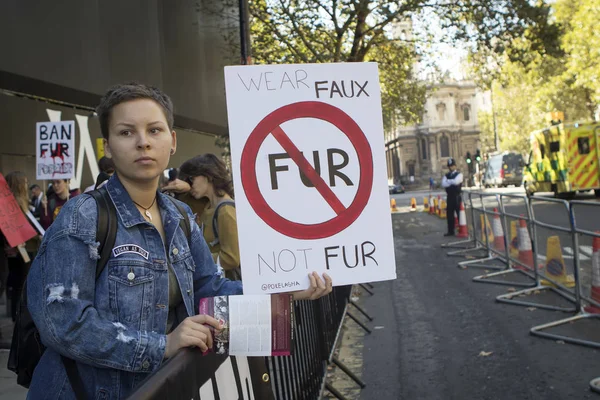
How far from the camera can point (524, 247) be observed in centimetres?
988

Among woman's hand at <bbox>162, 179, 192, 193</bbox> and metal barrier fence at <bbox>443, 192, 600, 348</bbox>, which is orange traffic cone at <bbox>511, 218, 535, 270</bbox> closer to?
metal barrier fence at <bbox>443, 192, 600, 348</bbox>

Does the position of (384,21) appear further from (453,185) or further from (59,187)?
(59,187)

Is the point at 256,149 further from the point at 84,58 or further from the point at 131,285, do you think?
the point at 84,58

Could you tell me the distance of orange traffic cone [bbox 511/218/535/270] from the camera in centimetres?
965

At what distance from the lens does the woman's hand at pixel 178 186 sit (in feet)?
16.1

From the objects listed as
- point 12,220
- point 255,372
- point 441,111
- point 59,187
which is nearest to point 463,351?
point 255,372

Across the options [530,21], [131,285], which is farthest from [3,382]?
[530,21]

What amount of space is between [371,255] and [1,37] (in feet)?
26.6

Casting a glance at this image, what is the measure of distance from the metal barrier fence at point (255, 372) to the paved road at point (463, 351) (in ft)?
2.04

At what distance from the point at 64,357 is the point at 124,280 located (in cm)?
28

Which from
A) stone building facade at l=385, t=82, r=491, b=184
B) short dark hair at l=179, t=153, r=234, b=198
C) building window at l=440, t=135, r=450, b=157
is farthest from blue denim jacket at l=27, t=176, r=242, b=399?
building window at l=440, t=135, r=450, b=157

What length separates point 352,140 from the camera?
2.45 metres

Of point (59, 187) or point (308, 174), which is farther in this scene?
point (59, 187)

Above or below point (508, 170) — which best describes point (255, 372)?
below
